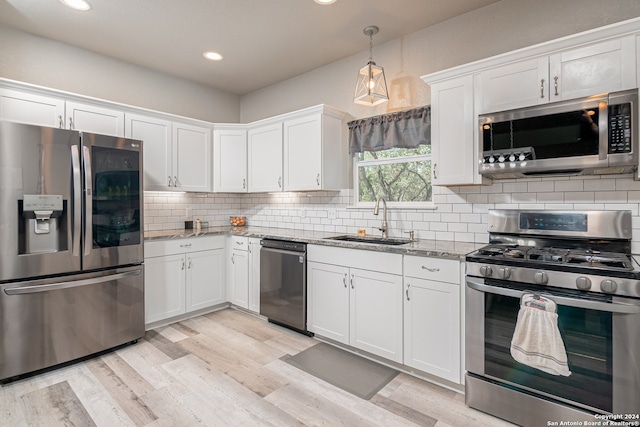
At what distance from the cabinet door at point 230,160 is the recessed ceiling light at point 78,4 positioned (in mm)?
1741

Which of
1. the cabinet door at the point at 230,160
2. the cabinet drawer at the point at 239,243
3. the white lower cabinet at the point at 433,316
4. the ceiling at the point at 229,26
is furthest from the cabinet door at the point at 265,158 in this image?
the white lower cabinet at the point at 433,316

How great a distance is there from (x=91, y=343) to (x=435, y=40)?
155 inches

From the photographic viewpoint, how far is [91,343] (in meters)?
2.69

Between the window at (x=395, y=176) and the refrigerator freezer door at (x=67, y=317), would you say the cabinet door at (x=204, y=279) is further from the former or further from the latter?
the window at (x=395, y=176)

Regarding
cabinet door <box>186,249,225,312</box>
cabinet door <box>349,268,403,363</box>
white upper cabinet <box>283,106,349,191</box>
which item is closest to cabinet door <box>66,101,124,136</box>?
cabinet door <box>186,249,225,312</box>

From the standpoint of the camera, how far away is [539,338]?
1749mm

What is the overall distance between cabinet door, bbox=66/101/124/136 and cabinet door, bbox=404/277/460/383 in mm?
3143

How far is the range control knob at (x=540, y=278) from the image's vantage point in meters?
1.80

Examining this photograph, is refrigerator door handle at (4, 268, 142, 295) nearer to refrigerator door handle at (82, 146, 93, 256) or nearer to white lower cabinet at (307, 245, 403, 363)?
refrigerator door handle at (82, 146, 93, 256)

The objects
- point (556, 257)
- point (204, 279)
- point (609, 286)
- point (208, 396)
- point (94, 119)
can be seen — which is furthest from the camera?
point (204, 279)

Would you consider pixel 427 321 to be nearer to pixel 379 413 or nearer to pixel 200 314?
pixel 379 413

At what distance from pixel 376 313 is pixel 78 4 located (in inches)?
134

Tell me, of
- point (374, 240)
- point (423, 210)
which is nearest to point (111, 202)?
point (374, 240)

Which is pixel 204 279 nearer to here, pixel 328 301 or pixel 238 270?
pixel 238 270
